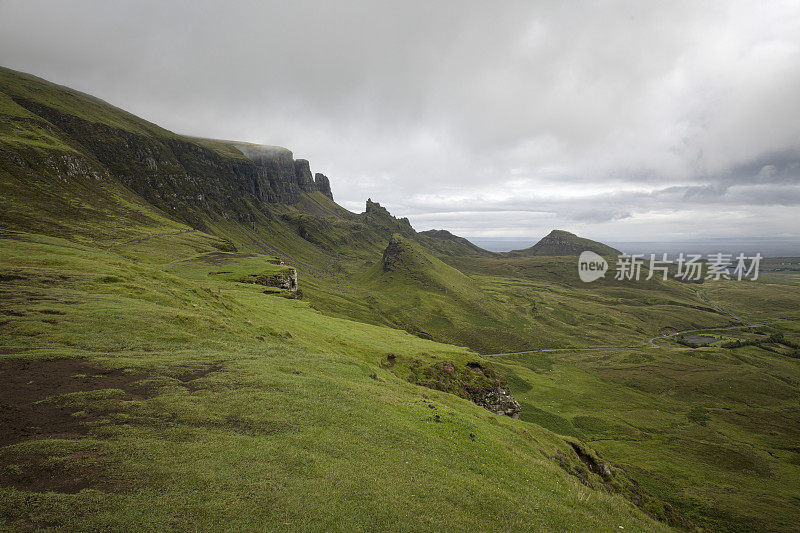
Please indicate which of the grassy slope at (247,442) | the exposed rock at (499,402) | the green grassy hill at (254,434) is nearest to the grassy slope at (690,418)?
the green grassy hill at (254,434)

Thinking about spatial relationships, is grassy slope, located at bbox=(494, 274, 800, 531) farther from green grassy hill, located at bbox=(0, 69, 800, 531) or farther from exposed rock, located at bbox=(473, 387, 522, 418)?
exposed rock, located at bbox=(473, 387, 522, 418)

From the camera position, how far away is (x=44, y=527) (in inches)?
→ 436

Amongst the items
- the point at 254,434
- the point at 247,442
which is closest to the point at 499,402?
the point at 254,434

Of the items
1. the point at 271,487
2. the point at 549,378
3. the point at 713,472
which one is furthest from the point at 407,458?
the point at 549,378

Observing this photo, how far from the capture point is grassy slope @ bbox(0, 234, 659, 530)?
1405 centimetres

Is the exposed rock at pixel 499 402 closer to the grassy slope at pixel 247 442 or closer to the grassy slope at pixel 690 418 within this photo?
the grassy slope at pixel 247 442

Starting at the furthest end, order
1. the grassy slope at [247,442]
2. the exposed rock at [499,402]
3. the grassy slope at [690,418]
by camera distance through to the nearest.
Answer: the grassy slope at [690,418] → the exposed rock at [499,402] → the grassy slope at [247,442]

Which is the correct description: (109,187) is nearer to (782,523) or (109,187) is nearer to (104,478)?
(104,478)

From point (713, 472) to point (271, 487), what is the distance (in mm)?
106941

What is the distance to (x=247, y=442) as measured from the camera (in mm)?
18641

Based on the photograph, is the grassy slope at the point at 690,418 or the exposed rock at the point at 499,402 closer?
the exposed rock at the point at 499,402

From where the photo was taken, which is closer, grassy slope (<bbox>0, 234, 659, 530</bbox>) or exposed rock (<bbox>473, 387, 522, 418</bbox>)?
grassy slope (<bbox>0, 234, 659, 530</bbox>)

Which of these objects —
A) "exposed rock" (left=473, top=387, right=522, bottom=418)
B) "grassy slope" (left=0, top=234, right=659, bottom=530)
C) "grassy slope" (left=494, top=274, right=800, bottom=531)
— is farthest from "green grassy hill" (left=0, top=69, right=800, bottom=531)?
"grassy slope" (left=494, top=274, right=800, bottom=531)

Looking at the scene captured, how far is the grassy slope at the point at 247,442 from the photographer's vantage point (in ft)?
46.1
